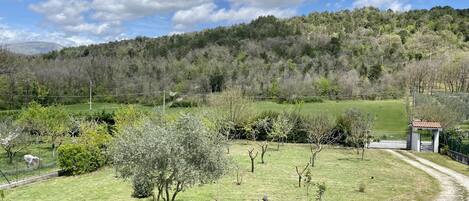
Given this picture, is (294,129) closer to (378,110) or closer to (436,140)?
(436,140)

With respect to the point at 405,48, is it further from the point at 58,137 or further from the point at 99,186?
the point at 99,186

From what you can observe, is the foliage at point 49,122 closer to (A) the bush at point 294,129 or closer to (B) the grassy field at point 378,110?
(B) the grassy field at point 378,110

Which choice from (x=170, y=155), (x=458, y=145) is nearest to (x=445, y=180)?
(x=458, y=145)

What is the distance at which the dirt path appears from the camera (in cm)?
2420

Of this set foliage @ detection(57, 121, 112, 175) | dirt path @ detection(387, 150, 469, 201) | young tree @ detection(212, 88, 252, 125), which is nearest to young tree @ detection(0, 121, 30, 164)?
foliage @ detection(57, 121, 112, 175)

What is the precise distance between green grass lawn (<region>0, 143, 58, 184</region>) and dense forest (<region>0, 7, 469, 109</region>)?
4162 cm

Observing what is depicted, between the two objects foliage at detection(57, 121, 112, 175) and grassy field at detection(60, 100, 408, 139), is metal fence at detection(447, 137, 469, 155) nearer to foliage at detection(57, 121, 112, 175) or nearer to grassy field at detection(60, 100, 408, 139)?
grassy field at detection(60, 100, 408, 139)

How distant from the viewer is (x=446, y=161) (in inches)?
1580

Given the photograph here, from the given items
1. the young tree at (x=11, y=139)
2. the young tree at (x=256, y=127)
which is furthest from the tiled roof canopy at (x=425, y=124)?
the young tree at (x=11, y=139)

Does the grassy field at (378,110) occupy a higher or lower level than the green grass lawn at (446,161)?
higher

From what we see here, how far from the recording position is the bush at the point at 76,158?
1275 inches

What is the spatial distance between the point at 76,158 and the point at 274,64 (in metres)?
85.4

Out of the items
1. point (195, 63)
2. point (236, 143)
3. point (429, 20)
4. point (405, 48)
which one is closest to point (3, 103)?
point (195, 63)

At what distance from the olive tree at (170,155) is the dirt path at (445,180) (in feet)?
43.9
